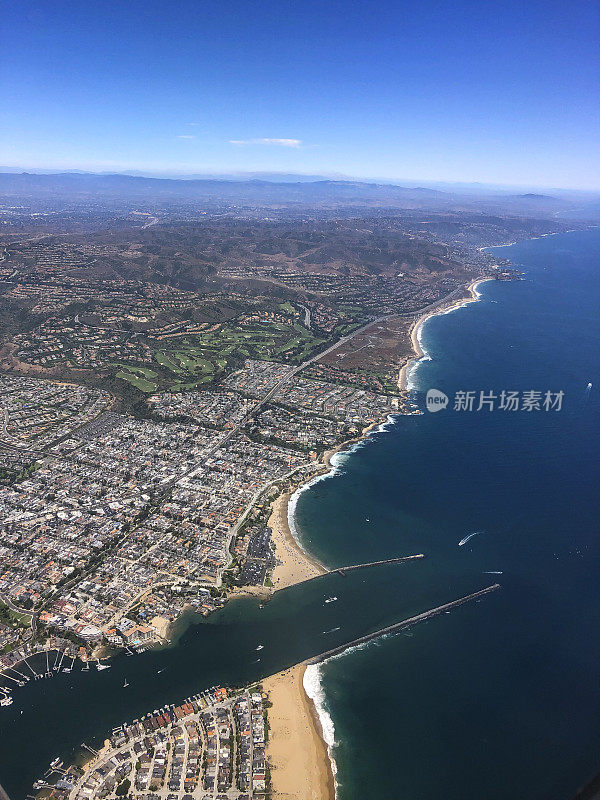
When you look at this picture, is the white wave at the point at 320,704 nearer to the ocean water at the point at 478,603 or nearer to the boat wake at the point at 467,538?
the ocean water at the point at 478,603

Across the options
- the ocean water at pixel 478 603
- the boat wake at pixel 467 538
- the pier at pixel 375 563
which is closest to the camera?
the ocean water at pixel 478 603

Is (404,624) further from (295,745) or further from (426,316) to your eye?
(426,316)

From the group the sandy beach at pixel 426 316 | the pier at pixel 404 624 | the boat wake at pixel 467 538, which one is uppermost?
the sandy beach at pixel 426 316

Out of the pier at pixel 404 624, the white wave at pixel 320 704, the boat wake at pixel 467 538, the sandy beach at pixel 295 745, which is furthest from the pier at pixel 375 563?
the sandy beach at pixel 295 745

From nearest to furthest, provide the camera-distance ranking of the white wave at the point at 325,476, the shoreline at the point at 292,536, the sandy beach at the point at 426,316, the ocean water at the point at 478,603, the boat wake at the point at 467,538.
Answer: the ocean water at the point at 478,603, the shoreline at the point at 292,536, the boat wake at the point at 467,538, the white wave at the point at 325,476, the sandy beach at the point at 426,316

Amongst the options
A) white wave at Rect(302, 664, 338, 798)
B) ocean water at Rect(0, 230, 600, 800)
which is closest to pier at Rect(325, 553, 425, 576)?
ocean water at Rect(0, 230, 600, 800)

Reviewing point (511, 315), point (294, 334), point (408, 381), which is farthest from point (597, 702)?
point (511, 315)
